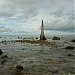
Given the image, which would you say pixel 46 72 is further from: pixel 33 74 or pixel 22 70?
pixel 22 70

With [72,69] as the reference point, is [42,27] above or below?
above

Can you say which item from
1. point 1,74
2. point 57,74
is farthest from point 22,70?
point 57,74

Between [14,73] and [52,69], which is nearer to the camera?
[14,73]

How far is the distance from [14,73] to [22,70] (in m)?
1.82

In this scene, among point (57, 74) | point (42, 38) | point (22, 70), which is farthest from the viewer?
point (42, 38)

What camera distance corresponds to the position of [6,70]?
2416 cm

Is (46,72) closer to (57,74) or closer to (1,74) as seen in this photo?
(57,74)

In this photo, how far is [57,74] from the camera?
21938 mm

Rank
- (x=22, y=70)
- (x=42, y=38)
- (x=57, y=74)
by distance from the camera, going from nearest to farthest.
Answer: (x=57, y=74), (x=22, y=70), (x=42, y=38)

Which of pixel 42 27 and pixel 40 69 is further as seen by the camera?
pixel 42 27

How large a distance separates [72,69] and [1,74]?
396 inches

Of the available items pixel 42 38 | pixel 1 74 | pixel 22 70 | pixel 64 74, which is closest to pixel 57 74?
pixel 64 74

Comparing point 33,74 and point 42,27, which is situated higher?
point 42,27

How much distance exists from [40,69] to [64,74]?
4.11 metres
